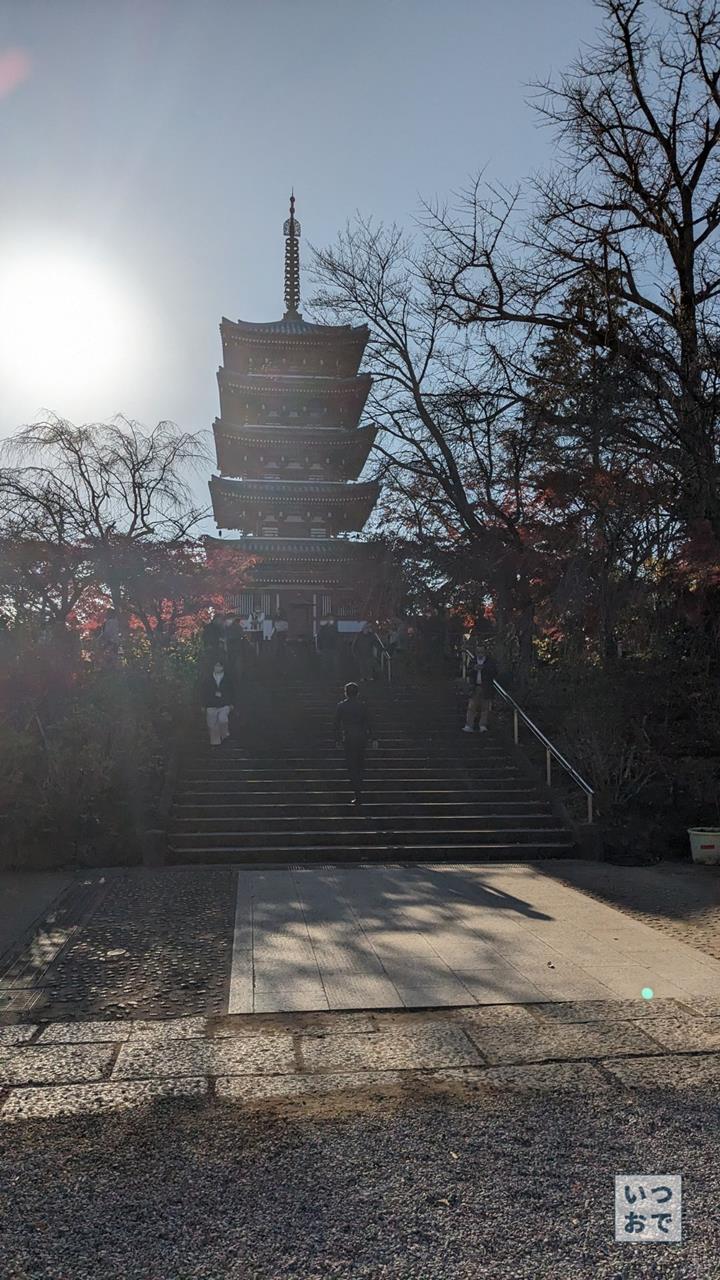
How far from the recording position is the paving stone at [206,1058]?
Result: 4.33m

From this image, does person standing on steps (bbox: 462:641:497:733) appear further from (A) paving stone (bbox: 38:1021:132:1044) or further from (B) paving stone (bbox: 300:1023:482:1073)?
(A) paving stone (bbox: 38:1021:132:1044)

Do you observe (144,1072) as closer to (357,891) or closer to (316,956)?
(316,956)

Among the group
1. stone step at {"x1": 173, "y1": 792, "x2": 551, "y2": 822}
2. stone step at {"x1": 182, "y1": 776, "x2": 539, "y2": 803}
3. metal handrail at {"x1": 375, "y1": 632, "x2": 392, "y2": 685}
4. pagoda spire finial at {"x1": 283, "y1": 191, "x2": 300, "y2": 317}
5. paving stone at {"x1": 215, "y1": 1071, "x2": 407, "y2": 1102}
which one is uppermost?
pagoda spire finial at {"x1": 283, "y1": 191, "x2": 300, "y2": 317}

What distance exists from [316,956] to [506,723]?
10726 millimetres

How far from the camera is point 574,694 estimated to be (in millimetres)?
15164

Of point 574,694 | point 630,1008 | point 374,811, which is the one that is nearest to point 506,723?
point 574,694

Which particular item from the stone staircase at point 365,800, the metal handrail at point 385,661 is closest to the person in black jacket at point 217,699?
the stone staircase at point 365,800

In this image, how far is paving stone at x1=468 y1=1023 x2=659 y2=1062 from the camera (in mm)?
4560

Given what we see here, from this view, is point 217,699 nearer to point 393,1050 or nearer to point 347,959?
point 347,959

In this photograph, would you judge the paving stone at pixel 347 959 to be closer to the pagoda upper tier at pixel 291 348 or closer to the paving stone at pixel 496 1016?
the paving stone at pixel 496 1016

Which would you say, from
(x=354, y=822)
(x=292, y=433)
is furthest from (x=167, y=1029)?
(x=292, y=433)

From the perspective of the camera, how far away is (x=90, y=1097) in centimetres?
404

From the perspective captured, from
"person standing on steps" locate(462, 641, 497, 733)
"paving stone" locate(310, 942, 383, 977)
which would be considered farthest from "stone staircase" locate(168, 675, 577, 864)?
"paving stone" locate(310, 942, 383, 977)

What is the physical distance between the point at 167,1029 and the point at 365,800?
25.6 feet
